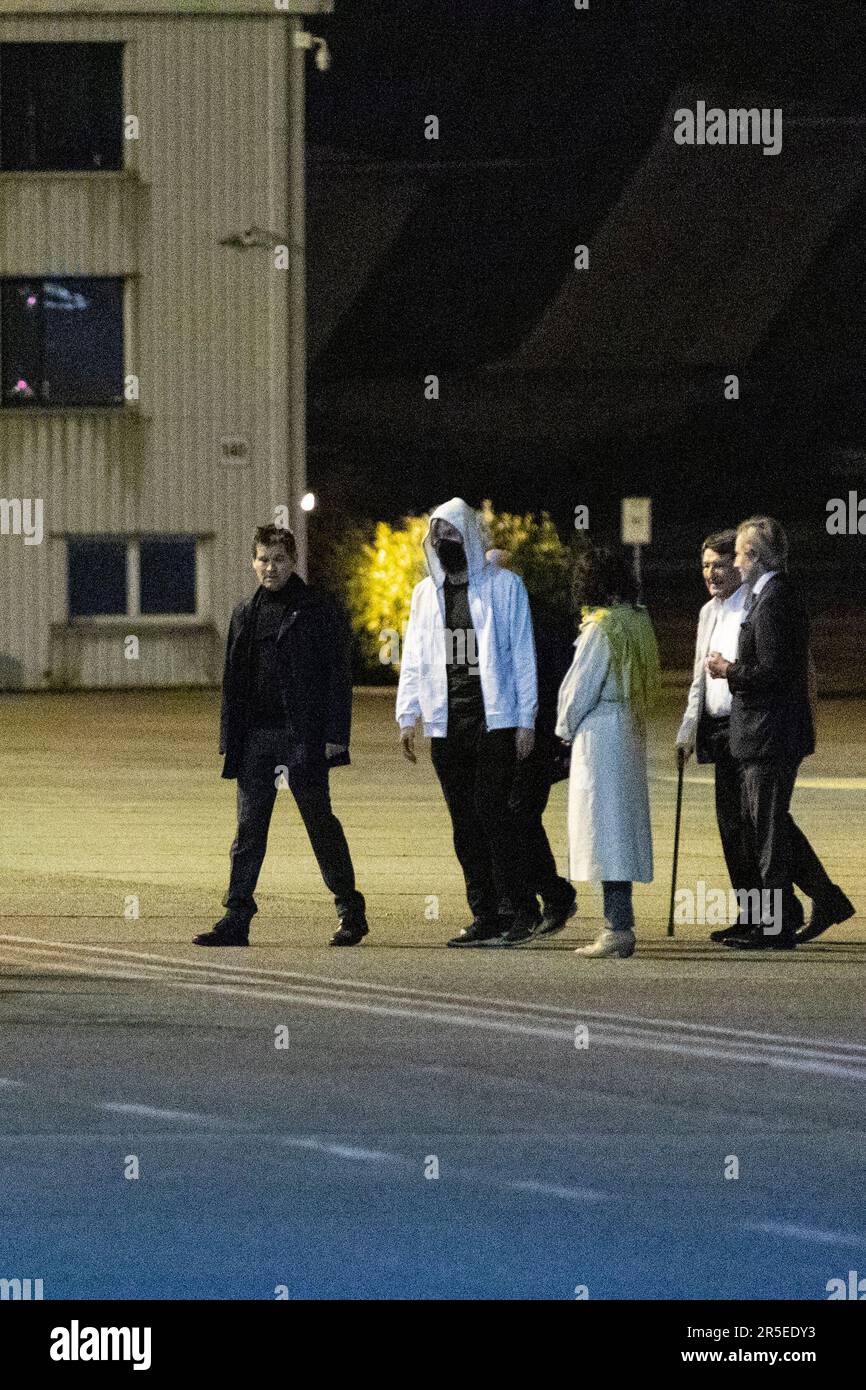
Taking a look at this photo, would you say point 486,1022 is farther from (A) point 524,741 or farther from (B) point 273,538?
(B) point 273,538

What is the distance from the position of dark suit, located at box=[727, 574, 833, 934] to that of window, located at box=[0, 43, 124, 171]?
97.0ft

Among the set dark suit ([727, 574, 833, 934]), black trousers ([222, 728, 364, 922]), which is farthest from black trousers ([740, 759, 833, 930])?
black trousers ([222, 728, 364, 922])

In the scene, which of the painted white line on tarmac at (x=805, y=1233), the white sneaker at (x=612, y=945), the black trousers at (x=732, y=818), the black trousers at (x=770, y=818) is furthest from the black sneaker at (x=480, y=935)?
the painted white line on tarmac at (x=805, y=1233)

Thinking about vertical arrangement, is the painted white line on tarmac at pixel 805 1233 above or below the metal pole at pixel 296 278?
below

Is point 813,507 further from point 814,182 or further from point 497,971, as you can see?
point 497,971

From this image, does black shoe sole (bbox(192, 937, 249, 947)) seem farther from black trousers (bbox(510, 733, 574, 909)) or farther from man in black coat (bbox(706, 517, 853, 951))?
man in black coat (bbox(706, 517, 853, 951))

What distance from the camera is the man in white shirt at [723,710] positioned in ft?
44.8

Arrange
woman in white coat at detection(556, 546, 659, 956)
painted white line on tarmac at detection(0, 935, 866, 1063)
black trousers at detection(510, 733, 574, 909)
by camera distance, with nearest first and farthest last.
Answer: painted white line on tarmac at detection(0, 935, 866, 1063) → woman in white coat at detection(556, 546, 659, 956) → black trousers at detection(510, 733, 574, 909)

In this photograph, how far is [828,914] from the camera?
13.8 meters

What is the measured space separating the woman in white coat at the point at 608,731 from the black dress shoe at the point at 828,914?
35.6 inches

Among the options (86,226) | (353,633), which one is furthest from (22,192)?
(353,633)

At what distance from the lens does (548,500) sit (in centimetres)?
7500

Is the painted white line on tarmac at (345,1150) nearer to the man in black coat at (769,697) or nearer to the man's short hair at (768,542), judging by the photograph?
the man in black coat at (769,697)

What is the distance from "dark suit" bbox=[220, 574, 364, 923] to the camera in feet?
43.9
